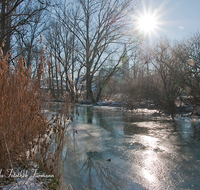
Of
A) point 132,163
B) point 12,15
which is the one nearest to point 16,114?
point 132,163

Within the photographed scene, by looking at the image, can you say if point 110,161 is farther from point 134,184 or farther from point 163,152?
point 163,152

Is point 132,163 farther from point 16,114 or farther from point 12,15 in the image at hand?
point 12,15

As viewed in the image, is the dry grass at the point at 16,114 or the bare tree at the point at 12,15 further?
the bare tree at the point at 12,15

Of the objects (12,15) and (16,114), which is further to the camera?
(12,15)

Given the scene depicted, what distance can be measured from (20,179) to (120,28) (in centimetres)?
1433

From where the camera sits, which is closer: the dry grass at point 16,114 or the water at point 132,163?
the dry grass at point 16,114

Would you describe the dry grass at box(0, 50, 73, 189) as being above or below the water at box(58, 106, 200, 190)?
above

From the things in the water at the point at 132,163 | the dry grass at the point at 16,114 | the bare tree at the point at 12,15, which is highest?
the bare tree at the point at 12,15

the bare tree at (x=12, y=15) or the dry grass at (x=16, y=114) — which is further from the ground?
the bare tree at (x=12, y=15)

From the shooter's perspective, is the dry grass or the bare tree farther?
the bare tree

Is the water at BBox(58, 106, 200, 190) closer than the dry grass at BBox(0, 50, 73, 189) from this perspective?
No

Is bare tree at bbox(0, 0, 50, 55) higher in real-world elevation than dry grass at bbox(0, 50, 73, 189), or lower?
higher

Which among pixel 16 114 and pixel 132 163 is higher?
pixel 16 114

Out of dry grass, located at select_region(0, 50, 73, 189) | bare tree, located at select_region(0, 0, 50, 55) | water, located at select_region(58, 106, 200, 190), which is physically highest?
bare tree, located at select_region(0, 0, 50, 55)
